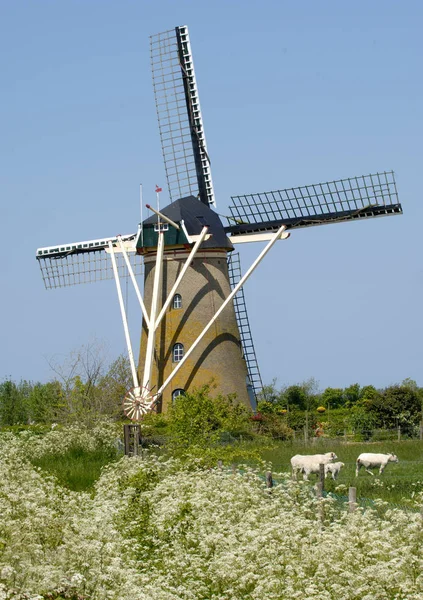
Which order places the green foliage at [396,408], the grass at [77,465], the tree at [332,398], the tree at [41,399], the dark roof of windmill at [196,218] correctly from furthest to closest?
1. the tree at [332,398]
2. the tree at [41,399]
3. the green foliage at [396,408]
4. the dark roof of windmill at [196,218]
5. the grass at [77,465]

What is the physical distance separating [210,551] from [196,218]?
24243mm

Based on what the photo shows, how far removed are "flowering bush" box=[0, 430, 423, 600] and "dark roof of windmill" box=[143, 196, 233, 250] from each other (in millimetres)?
21172

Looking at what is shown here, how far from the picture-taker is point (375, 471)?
23.9 metres

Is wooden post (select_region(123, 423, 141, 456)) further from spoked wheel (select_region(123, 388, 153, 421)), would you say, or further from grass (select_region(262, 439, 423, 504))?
spoked wheel (select_region(123, 388, 153, 421))

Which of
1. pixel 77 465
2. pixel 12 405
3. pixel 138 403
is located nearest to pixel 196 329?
pixel 138 403

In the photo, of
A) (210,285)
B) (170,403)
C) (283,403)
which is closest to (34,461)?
(170,403)

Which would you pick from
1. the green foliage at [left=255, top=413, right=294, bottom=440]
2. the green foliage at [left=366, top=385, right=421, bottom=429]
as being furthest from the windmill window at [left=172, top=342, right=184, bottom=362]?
the green foliage at [left=366, top=385, right=421, bottom=429]

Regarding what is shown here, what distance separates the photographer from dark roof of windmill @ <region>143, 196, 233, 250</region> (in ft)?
116

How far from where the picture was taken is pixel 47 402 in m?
49.0

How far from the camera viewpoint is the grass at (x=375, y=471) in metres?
19.0

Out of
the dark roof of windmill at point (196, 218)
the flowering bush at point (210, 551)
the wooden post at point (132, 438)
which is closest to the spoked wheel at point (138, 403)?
the dark roof of windmill at point (196, 218)

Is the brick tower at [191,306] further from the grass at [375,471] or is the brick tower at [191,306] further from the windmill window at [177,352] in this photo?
the grass at [375,471]

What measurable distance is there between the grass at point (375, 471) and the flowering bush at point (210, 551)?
156 inches

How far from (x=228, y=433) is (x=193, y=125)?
11446 millimetres
